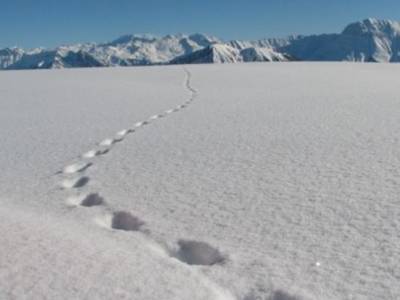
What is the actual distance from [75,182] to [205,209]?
1233 millimetres

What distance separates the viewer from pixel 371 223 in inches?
97.6

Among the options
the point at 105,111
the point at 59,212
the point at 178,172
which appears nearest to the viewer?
the point at 59,212

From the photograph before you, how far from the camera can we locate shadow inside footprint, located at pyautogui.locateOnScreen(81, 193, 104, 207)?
320cm

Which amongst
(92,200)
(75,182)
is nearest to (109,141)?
(75,182)

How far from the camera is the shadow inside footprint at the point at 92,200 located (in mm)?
3199

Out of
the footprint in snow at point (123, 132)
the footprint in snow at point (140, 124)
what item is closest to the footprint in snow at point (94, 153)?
the footprint in snow at point (123, 132)

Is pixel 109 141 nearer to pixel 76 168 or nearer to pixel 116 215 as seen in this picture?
pixel 76 168

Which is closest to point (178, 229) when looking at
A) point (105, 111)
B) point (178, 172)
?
point (178, 172)

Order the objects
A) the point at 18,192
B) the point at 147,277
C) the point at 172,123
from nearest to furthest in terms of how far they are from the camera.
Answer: the point at 147,277 → the point at 18,192 → the point at 172,123

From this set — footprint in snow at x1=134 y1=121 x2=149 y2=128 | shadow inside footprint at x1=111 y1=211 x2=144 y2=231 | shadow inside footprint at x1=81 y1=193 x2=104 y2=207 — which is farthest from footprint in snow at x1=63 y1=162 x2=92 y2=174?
footprint in snow at x1=134 y1=121 x2=149 y2=128

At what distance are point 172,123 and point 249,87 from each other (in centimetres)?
545

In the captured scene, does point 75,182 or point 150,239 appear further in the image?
point 75,182

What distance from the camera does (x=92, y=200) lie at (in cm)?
327

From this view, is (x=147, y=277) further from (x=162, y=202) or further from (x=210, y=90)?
(x=210, y=90)
